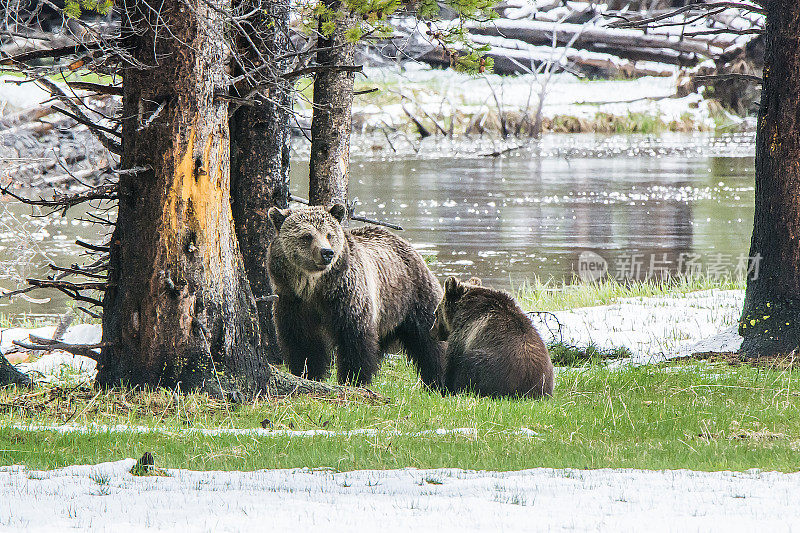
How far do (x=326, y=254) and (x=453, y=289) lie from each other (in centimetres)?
127

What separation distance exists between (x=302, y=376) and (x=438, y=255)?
38.1ft

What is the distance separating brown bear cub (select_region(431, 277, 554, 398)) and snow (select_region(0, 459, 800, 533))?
2.39 meters

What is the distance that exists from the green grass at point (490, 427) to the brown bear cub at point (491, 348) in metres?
0.22

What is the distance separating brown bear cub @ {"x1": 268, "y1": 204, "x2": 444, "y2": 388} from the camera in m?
7.65

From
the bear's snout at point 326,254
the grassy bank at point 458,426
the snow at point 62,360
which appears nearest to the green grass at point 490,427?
the grassy bank at point 458,426

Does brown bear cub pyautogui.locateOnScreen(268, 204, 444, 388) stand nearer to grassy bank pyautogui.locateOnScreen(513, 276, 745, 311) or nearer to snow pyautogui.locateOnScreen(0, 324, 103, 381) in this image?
snow pyautogui.locateOnScreen(0, 324, 103, 381)

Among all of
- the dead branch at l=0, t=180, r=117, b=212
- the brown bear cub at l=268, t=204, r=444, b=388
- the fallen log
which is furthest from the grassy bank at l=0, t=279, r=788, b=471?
the fallen log

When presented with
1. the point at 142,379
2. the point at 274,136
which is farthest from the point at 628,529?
the point at 274,136

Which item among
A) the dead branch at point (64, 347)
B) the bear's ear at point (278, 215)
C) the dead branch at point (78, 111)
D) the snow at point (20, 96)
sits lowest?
the dead branch at point (64, 347)

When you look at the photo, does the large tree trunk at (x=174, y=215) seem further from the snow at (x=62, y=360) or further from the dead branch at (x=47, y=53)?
the snow at (x=62, y=360)

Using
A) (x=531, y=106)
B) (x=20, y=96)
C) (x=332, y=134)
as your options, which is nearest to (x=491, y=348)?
(x=332, y=134)

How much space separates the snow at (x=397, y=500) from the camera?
12.5ft

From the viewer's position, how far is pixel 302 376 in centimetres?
809

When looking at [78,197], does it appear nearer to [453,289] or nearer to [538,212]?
[453,289]
